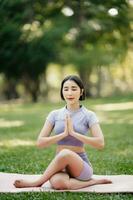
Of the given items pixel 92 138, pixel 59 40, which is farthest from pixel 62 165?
pixel 59 40

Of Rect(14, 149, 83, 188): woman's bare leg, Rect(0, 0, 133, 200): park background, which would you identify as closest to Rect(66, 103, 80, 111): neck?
Rect(14, 149, 83, 188): woman's bare leg

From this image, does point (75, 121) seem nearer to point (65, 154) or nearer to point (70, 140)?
point (70, 140)

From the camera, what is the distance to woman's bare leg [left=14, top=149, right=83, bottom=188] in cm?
442

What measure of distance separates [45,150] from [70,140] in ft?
11.3

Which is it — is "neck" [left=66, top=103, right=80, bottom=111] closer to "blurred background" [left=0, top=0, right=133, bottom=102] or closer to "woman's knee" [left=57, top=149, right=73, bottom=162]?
"woman's knee" [left=57, top=149, right=73, bottom=162]

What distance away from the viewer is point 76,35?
792 inches

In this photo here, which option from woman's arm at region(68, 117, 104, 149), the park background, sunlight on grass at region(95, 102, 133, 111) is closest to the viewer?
woman's arm at region(68, 117, 104, 149)

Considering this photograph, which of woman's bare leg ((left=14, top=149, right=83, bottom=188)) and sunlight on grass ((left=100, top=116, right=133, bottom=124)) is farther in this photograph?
sunlight on grass ((left=100, top=116, right=133, bottom=124))

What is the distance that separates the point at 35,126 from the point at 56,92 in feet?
48.0

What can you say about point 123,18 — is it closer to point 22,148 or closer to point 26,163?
point 22,148

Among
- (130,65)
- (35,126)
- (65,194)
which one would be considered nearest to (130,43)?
(130,65)

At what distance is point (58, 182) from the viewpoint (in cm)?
450

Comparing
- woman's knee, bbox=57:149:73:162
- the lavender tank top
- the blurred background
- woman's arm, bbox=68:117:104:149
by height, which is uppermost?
the blurred background

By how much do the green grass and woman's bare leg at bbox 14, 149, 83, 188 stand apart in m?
0.20
